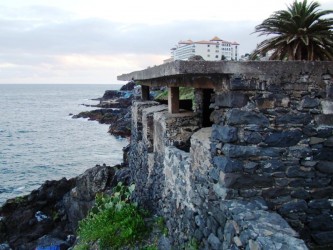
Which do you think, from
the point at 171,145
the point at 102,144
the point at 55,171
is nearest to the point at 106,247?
the point at 171,145

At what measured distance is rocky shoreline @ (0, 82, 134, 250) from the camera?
16.4 meters

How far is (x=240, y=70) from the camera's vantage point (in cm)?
507

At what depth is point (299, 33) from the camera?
22.1 feet

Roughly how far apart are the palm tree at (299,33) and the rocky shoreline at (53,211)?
950cm

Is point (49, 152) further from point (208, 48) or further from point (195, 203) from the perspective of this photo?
point (208, 48)

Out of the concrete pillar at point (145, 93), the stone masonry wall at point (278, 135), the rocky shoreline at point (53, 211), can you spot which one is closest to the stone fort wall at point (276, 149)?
the stone masonry wall at point (278, 135)

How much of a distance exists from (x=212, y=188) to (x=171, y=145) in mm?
2587

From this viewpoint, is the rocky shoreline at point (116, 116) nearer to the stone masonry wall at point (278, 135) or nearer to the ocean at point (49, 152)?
the ocean at point (49, 152)

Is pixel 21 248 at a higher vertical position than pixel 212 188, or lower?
lower

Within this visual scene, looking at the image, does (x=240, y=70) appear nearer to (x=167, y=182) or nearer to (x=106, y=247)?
(x=167, y=182)

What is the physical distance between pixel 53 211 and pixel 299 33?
15.8 m

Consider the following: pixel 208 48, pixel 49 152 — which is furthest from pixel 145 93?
pixel 208 48

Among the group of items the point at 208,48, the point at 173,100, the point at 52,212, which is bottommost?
the point at 52,212

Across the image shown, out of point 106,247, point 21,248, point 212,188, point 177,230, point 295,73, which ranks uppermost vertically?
point 295,73
